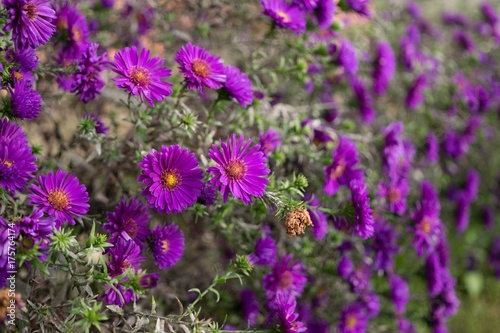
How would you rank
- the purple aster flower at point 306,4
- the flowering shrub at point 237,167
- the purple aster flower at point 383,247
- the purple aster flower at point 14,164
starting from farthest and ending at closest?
the purple aster flower at point 383,247 → the purple aster flower at point 306,4 → the flowering shrub at point 237,167 → the purple aster flower at point 14,164

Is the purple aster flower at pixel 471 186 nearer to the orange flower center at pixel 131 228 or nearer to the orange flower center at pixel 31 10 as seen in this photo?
the orange flower center at pixel 131 228

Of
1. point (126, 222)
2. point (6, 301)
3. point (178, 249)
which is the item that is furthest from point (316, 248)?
point (6, 301)

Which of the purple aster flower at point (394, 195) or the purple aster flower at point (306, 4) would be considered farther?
the purple aster flower at point (394, 195)

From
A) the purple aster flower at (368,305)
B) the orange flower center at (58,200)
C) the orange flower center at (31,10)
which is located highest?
the orange flower center at (31,10)

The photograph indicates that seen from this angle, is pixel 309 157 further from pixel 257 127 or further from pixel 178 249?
pixel 178 249

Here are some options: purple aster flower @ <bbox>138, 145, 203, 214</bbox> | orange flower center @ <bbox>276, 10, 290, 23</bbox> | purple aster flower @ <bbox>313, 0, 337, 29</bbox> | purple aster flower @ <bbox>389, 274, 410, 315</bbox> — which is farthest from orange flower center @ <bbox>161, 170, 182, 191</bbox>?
purple aster flower @ <bbox>389, 274, 410, 315</bbox>

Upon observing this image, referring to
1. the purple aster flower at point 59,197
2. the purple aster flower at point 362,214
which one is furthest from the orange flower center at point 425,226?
the purple aster flower at point 59,197

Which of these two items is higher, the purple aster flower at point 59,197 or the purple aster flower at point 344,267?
the purple aster flower at point 59,197

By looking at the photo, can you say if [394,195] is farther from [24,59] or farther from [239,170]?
[24,59]
